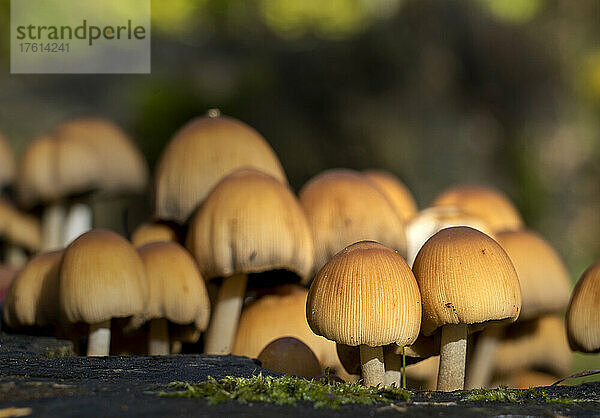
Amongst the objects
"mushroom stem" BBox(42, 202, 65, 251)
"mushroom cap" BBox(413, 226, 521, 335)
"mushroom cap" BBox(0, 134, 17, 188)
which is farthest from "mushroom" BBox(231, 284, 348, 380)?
"mushroom cap" BBox(0, 134, 17, 188)

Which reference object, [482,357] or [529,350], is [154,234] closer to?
[482,357]

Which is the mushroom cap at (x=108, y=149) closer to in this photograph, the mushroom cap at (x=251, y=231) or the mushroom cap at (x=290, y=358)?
the mushroom cap at (x=251, y=231)

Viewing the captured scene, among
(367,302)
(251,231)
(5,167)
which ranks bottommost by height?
(367,302)

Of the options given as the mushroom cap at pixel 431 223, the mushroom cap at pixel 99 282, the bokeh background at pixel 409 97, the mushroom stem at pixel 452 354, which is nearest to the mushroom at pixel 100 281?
the mushroom cap at pixel 99 282

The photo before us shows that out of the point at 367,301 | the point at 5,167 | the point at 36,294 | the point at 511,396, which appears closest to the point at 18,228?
the point at 5,167

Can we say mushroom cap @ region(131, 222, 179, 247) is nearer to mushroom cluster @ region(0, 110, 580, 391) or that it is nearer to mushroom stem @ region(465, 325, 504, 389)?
mushroom cluster @ region(0, 110, 580, 391)

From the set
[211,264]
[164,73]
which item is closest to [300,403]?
[211,264]
